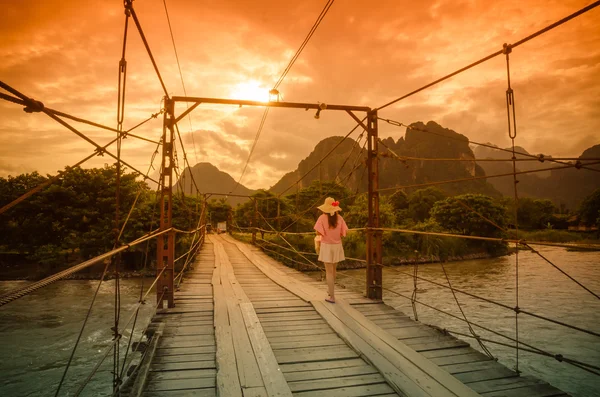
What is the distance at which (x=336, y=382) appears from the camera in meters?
2.61

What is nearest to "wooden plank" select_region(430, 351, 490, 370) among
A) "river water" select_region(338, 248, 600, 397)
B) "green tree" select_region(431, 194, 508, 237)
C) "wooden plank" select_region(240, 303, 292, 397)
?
"river water" select_region(338, 248, 600, 397)

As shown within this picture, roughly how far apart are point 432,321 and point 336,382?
9.72 meters

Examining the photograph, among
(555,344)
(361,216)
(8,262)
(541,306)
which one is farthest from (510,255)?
(8,262)

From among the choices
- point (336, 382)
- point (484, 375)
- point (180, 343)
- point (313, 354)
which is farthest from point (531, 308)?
point (180, 343)

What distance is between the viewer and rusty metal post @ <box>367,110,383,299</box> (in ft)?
17.2

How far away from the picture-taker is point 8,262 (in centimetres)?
2658

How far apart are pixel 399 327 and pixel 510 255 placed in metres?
30.1

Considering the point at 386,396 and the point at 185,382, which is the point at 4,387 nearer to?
the point at 185,382

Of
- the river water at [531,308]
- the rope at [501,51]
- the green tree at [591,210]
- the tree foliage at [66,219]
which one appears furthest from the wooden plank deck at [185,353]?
the green tree at [591,210]

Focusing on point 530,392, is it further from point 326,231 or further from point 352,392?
point 326,231

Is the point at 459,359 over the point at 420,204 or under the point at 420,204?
under

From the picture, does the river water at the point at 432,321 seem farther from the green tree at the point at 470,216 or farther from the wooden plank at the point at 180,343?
the green tree at the point at 470,216

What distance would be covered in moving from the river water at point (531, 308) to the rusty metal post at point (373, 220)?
0.40 metres

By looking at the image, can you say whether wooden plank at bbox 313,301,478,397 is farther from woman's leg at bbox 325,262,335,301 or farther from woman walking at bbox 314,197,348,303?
woman walking at bbox 314,197,348,303
